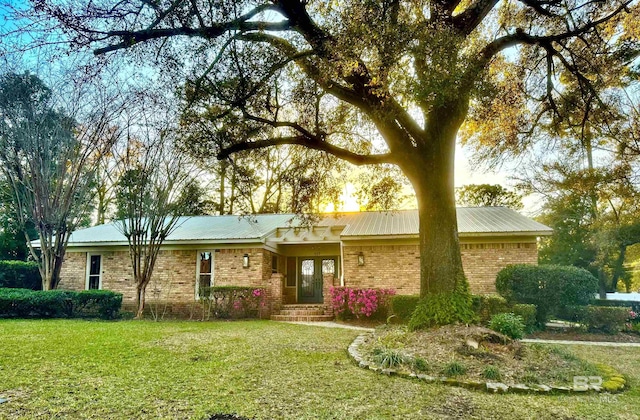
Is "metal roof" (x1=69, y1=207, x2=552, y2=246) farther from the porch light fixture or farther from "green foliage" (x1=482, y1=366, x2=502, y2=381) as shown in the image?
"green foliage" (x1=482, y1=366, x2=502, y2=381)

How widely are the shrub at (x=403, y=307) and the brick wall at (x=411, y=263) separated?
2.15 m

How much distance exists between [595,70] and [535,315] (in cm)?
664

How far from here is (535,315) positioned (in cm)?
1106

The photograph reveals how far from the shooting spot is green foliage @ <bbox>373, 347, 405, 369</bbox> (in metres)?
5.91

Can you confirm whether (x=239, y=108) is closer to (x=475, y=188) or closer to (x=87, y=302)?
(x=87, y=302)

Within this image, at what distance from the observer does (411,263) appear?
13.9 m

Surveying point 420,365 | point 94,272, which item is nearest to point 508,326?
point 420,365

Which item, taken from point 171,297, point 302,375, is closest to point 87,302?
point 171,297

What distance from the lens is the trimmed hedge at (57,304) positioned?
477 inches

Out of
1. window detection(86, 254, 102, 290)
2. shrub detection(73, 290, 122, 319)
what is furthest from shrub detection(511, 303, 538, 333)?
window detection(86, 254, 102, 290)

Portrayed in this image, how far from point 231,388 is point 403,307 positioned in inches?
301

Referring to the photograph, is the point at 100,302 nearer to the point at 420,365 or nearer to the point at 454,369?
the point at 420,365

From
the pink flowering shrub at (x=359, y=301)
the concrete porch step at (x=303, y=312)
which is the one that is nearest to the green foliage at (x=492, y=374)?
the pink flowering shrub at (x=359, y=301)

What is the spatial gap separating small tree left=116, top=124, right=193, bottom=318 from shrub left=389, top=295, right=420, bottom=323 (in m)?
8.11
